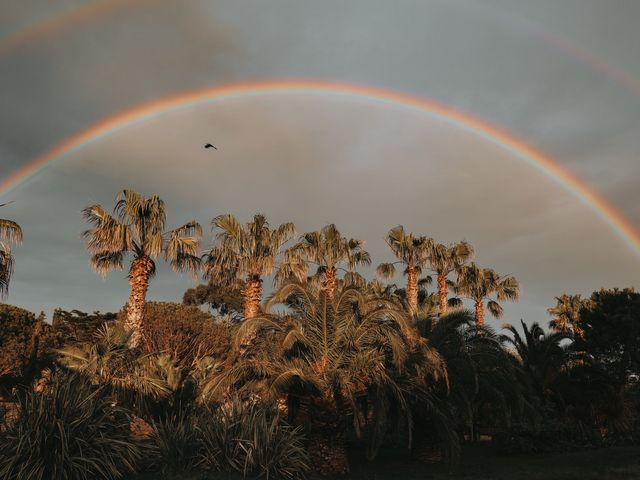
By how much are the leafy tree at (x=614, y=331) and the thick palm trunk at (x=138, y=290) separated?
2772 cm

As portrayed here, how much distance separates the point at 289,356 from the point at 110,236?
13411mm

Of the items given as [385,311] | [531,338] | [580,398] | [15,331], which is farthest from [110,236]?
[580,398]

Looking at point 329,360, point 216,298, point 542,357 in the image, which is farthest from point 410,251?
point 216,298

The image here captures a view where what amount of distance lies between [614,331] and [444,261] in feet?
43.4

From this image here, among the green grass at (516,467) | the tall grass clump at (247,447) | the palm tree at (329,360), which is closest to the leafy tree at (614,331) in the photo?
the green grass at (516,467)

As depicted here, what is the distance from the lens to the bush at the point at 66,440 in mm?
10633

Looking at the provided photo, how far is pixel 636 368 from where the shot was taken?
119ft

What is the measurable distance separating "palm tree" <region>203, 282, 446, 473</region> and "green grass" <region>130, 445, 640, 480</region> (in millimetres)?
2144

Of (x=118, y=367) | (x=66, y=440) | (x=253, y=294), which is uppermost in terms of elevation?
(x=253, y=294)

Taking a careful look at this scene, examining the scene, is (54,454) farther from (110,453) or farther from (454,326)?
(454,326)

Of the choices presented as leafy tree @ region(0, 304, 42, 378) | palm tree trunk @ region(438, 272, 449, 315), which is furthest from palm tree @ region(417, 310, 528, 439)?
palm tree trunk @ region(438, 272, 449, 315)

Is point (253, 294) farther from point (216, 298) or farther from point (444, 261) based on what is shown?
point (216, 298)

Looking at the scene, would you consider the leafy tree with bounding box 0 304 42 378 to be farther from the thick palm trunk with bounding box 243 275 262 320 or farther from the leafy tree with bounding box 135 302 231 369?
the thick palm trunk with bounding box 243 275 262 320

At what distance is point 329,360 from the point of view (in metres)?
16.4
